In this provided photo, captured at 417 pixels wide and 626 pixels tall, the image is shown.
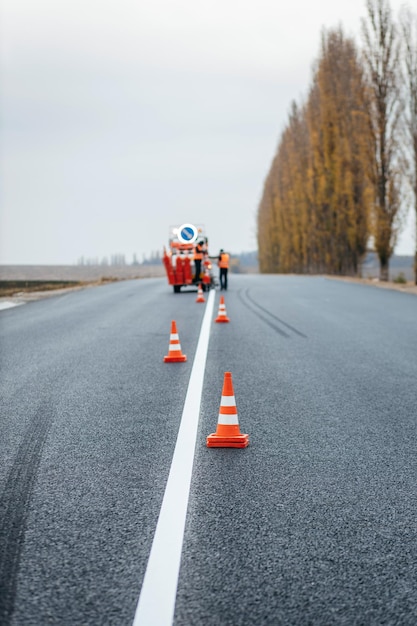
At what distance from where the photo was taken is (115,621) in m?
3.25

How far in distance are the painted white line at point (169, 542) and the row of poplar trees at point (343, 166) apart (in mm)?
29326

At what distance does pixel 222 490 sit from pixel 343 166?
148 ft

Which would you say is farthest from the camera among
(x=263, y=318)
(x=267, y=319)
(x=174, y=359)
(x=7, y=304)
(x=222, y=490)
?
(x=7, y=304)

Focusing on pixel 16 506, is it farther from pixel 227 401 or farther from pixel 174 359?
pixel 174 359

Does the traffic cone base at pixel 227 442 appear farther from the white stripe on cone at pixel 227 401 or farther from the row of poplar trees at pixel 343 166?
the row of poplar trees at pixel 343 166

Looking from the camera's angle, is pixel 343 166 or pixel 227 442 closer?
pixel 227 442

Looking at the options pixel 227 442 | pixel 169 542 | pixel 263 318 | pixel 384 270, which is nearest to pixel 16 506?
pixel 169 542

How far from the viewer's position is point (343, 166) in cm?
4847

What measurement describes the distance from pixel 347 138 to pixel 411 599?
1834 inches

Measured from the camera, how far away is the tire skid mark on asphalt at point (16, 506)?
355 centimetres

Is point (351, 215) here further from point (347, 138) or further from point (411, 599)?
point (411, 599)

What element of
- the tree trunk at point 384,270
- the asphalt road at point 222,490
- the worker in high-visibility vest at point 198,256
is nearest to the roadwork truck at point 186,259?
the worker in high-visibility vest at point 198,256

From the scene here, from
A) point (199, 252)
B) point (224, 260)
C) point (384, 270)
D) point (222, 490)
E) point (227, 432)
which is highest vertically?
point (199, 252)

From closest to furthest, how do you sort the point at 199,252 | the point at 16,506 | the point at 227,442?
the point at 16,506
the point at 227,442
the point at 199,252
